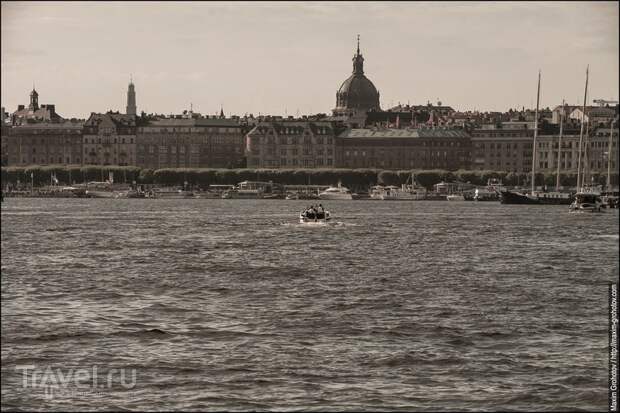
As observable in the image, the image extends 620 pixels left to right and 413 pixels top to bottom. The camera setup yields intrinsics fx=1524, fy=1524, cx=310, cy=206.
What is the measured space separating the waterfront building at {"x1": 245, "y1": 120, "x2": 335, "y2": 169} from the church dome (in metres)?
16.9

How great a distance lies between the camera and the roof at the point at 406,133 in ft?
446

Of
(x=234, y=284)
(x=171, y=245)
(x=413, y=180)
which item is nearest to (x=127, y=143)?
(x=413, y=180)

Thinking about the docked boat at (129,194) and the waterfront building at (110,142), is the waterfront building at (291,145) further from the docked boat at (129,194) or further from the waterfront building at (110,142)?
the docked boat at (129,194)

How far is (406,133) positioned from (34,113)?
140ft

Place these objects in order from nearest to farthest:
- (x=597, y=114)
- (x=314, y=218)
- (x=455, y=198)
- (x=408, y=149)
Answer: (x=314, y=218) → (x=455, y=198) → (x=408, y=149) → (x=597, y=114)

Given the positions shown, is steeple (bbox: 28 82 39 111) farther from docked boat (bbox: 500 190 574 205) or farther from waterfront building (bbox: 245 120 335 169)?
docked boat (bbox: 500 190 574 205)

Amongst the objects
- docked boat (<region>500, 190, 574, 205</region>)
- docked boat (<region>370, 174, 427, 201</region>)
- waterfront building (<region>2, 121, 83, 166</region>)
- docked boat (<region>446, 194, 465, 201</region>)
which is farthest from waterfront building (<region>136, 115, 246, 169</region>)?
docked boat (<region>500, 190, 574, 205</region>)

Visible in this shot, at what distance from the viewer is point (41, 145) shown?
145500 millimetres

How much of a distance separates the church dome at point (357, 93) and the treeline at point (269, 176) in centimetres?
3038

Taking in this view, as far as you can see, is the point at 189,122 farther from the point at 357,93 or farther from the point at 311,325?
the point at 311,325

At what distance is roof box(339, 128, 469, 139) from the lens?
13588 cm

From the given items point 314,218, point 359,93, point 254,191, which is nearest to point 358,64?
point 359,93

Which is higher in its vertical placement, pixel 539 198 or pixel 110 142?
pixel 110 142

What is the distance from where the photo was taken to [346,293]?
2705 cm
